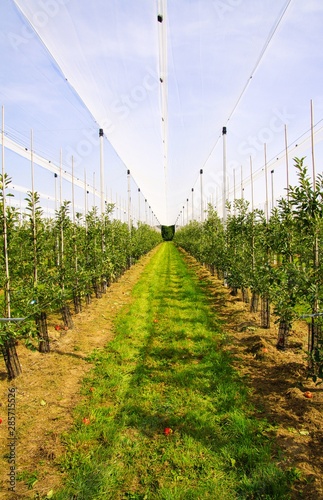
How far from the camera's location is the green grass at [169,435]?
3162 mm

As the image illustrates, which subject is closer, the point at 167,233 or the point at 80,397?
the point at 80,397

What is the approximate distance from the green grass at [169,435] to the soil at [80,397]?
0.18m

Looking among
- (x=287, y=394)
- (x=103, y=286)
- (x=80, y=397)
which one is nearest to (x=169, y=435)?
(x=80, y=397)

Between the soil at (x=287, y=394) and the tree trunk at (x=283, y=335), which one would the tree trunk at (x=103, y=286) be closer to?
the soil at (x=287, y=394)

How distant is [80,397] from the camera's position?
496cm

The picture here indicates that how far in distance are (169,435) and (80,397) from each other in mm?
1725

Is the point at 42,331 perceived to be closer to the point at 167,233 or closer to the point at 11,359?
the point at 11,359

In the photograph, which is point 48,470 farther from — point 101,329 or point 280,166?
point 280,166

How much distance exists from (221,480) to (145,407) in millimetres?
1618

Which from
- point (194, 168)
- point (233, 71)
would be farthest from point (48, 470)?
point (194, 168)

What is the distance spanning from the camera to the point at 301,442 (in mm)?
3738

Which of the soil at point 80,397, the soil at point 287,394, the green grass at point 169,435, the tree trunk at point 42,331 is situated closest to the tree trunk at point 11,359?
the soil at point 80,397

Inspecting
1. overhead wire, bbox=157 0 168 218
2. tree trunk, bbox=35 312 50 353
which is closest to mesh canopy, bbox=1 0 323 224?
overhead wire, bbox=157 0 168 218

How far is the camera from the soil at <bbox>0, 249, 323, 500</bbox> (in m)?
3.35
